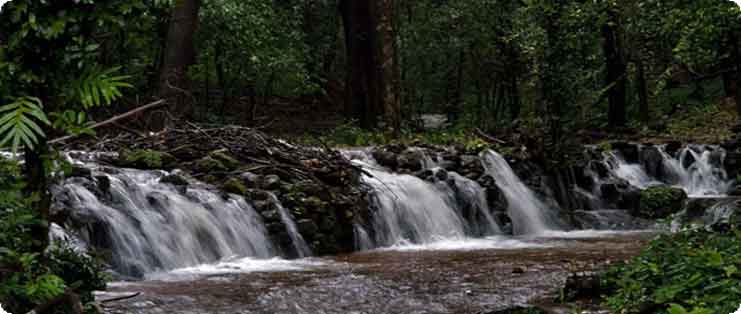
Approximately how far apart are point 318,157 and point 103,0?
9.07 metres

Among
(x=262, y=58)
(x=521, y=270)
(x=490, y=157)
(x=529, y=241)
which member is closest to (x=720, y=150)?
(x=490, y=157)

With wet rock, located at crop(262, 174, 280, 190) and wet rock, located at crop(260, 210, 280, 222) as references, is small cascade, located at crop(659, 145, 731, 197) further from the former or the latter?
wet rock, located at crop(260, 210, 280, 222)

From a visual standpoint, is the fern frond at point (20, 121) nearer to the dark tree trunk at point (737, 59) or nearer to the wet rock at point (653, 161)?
the dark tree trunk at point (737, 59)

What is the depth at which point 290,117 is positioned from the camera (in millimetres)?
26766

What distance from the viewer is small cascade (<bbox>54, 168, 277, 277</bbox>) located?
8219 mm

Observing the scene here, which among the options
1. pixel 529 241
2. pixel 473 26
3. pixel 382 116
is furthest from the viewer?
pixel 473 26

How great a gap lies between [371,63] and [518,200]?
22.6ft

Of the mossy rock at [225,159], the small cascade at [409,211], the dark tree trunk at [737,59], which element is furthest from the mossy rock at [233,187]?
the dark tree trunk at [737,59]

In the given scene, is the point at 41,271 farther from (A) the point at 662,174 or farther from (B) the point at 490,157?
(A) the point at 662,174

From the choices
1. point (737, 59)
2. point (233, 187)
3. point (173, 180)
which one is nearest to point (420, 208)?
point (233, 187)

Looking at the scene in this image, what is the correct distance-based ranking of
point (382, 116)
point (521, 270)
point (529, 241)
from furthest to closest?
point (382, 116) < point (529, 241) < point (521, 270)

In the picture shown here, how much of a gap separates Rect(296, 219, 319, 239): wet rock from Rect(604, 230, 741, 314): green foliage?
4.47 meters

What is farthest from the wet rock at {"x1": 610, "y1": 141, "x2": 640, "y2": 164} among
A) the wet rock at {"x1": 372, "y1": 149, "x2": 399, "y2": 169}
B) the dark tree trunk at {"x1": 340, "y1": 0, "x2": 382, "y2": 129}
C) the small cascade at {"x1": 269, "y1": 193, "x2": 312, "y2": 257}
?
the small cascade at {"x1": 269, "y1": 193, "x2": 312, "y2": 257}

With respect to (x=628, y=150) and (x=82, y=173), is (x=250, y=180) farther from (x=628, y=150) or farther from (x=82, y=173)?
(x=628, y=150)
